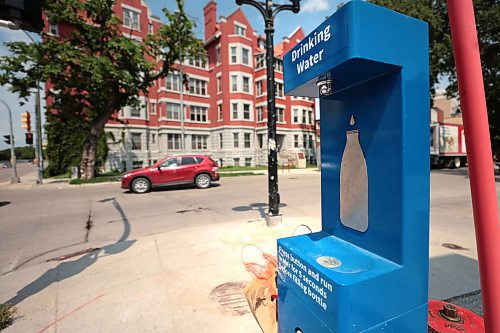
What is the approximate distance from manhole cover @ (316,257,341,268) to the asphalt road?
206cm

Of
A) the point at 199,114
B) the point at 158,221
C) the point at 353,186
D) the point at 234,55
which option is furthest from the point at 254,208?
the point at 234,55

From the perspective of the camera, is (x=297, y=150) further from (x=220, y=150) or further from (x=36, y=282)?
(x=36, y=282)

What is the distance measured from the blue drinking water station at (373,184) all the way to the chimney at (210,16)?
33661 mm

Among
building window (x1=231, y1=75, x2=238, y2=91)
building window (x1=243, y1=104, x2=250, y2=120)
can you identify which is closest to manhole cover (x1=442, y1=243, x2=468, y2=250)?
building window (x1=243, y1=104, x2=250, y2=120)

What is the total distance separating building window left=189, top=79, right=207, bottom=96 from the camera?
1207 inches

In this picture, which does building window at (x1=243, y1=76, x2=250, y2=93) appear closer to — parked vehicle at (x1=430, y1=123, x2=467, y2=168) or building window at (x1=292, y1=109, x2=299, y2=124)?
building window at (x1=292, y1=109, x2=299, y2=124)

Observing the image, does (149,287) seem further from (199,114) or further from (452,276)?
(199,114)

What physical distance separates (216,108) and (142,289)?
96.1ft

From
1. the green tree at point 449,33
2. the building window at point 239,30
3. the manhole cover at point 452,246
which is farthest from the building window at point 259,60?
the manhole cover at point 452,246

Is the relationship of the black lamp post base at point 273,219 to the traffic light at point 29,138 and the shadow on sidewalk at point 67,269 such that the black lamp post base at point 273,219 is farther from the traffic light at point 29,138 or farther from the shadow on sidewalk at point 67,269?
the traffic light at point 29,138

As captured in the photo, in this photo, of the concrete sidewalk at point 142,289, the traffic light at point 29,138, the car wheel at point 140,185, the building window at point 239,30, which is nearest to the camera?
the concrete sidewalk at point 142,289

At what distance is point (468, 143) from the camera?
118 centimetres

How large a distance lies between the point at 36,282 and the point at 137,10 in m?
30.8

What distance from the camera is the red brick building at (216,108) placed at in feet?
88.6
